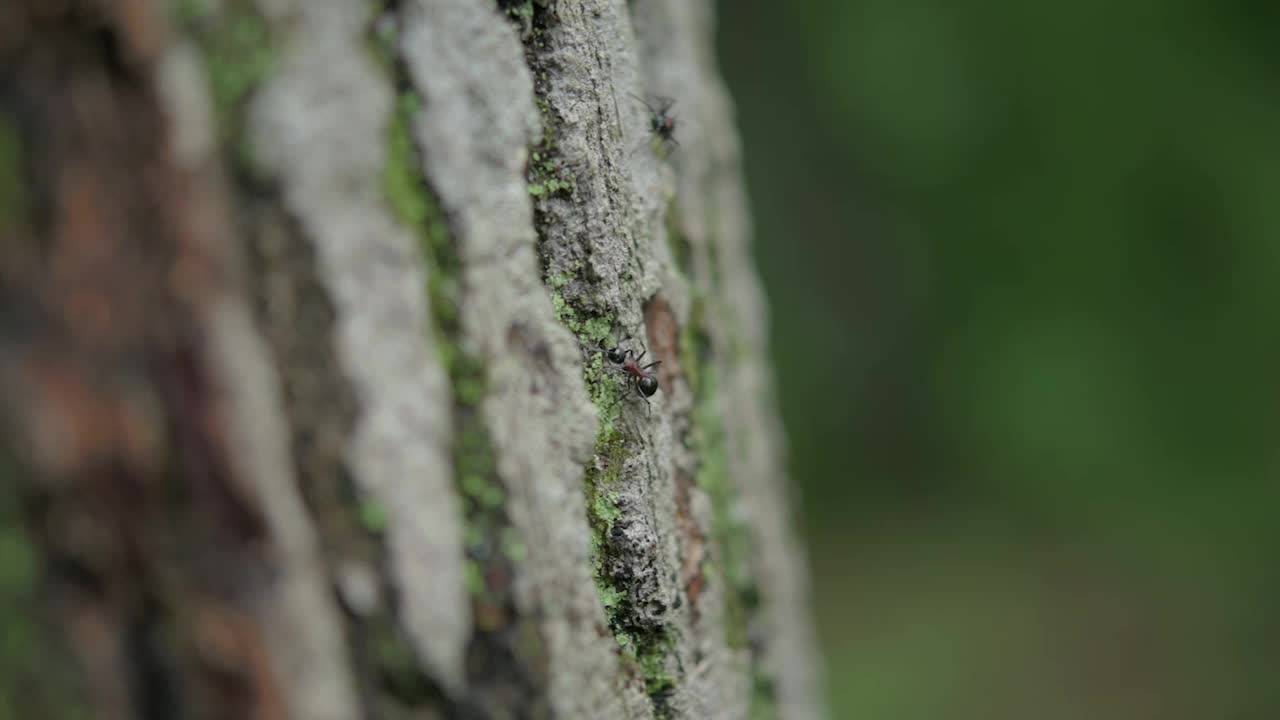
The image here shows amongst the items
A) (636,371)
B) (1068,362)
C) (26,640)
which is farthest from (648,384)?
(1068,362)

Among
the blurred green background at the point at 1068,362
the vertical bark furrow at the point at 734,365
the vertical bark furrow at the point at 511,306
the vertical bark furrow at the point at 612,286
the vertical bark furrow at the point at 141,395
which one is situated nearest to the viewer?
the vertical bark furrow at the point at 141,395

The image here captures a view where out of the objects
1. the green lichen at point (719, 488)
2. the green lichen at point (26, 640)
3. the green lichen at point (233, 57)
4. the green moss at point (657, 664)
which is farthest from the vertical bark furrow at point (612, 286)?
the green lichen at point (26, 640)

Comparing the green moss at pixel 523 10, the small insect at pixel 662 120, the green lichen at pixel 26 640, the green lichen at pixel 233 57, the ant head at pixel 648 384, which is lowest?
the green lichen at pixel 26 640

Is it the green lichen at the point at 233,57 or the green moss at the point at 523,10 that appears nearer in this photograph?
the green lichen at the point at 233,57

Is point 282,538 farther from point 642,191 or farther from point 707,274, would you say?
point 707,274

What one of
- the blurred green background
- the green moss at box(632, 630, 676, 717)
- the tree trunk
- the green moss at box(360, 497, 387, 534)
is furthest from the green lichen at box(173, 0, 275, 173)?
the blurred green background

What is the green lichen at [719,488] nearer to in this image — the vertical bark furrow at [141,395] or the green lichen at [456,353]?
the green lichen at [456,353]

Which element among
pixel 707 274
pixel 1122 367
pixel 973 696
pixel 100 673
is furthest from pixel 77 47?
pixel 1122 367
